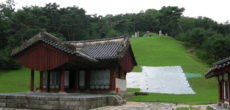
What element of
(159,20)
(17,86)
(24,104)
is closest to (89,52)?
(24,104)

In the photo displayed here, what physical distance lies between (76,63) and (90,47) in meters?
4.70

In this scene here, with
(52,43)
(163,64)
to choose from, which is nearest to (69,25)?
(163,64)

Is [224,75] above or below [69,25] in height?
below

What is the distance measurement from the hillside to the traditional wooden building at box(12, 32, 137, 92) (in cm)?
339

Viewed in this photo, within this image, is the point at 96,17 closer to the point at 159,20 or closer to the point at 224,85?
the point at 159,20

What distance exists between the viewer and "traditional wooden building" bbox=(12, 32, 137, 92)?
16842 mm

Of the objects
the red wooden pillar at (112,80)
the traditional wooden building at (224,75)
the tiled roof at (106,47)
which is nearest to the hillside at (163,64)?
the red wooden pillar at (112,80)

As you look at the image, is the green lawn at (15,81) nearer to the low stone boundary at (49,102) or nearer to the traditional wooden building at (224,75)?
the low stone boundary at (49,102)

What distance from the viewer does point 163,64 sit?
45.7 metres

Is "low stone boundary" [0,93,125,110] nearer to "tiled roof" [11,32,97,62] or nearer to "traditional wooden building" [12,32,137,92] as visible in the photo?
"traditional wooden building" [12,32,137,92]

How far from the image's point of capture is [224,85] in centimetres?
1548

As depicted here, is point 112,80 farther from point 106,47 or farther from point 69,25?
point 69,25

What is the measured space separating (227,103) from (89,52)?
469 inches

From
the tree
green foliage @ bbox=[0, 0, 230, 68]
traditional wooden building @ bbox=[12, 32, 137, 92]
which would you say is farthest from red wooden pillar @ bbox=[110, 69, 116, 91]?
the tree
